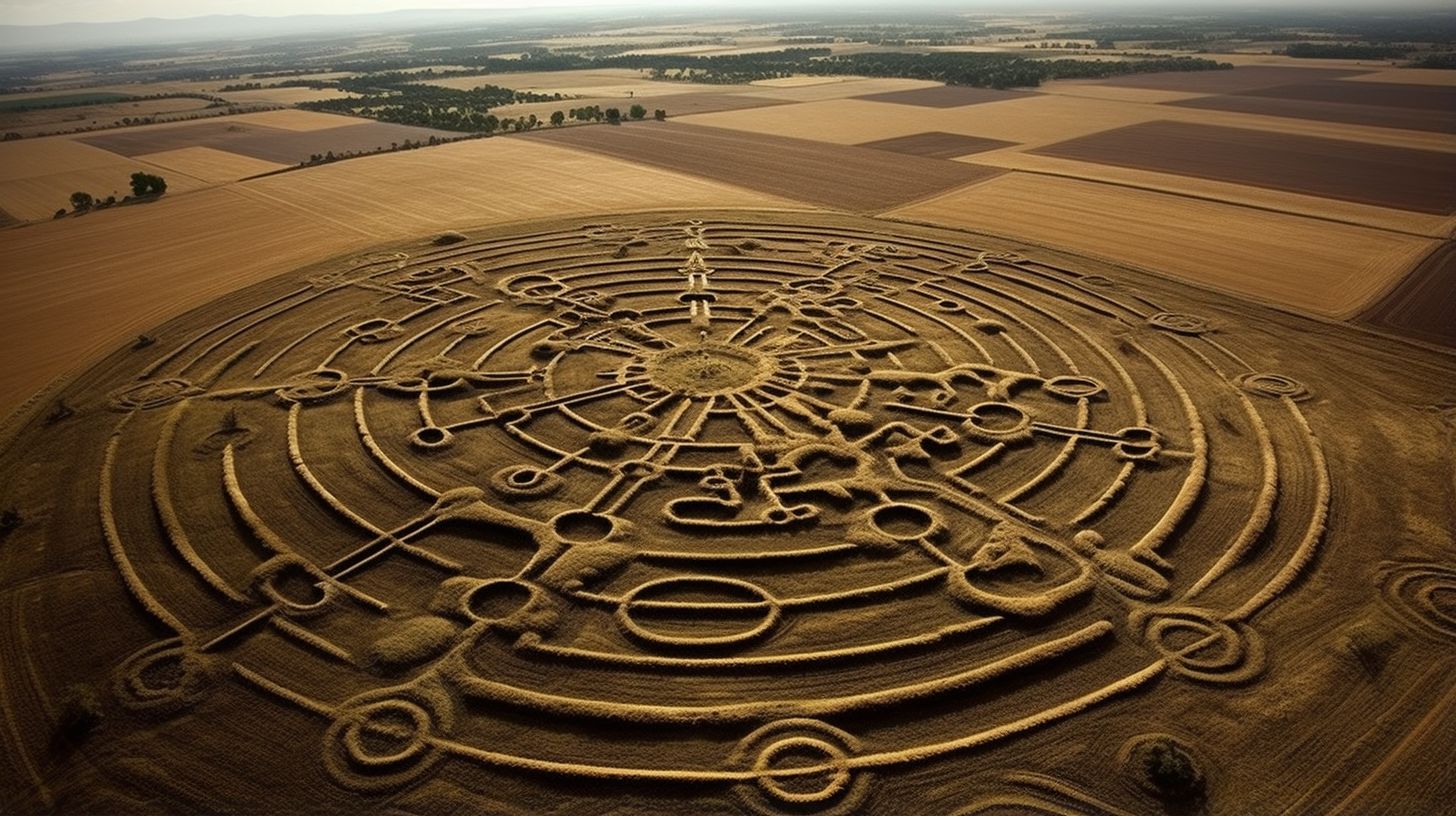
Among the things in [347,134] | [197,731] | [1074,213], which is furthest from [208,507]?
[347,134]

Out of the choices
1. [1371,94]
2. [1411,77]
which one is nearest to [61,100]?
[1371,94]

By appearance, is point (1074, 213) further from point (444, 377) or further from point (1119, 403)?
point (444, 377)

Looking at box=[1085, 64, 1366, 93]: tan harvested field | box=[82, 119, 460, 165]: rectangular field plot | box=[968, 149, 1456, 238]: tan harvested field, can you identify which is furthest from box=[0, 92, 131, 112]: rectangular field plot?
box=[1085, 64, 1366, 93]: tan harvested field

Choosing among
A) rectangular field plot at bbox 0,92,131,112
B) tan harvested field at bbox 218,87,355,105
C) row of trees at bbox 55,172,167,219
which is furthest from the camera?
rectangular field plot at bbox 0,92,131,112

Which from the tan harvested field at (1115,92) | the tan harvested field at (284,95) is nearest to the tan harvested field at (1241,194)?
the tan harvested field at (1115,92)

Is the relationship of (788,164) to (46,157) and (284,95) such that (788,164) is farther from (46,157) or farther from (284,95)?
(284,95)

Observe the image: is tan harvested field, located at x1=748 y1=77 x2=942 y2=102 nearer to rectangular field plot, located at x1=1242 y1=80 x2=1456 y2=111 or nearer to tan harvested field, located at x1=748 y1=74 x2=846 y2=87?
tan harvested field, located at x1=748 y1=74 x2=846 y2=87

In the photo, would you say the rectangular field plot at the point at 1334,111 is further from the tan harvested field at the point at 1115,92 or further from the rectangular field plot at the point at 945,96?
the rectangular field plot at the point at 945,96
